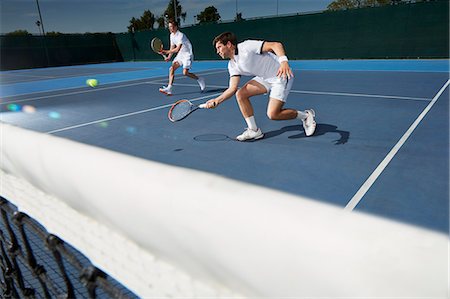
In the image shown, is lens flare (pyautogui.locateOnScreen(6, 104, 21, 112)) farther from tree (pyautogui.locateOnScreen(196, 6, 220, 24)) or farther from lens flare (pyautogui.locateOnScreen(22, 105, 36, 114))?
tree (pyautogui.locateOnScreen(196, 6, 220, 24))

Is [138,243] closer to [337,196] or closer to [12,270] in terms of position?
[12,270]

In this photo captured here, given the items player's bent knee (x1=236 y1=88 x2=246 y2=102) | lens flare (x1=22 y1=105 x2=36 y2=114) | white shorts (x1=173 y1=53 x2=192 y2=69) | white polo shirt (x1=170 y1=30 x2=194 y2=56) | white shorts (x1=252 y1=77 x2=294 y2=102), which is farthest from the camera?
white shorts (x1=173 y1=53 x2=192 y2=69)

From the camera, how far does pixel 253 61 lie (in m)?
4.00

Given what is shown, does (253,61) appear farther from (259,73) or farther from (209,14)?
(209,14)

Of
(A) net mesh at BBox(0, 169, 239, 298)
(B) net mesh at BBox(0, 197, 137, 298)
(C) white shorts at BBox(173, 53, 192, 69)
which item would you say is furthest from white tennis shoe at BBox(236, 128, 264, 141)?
(C) white shorts at BBox(173, 53, 192, 69)

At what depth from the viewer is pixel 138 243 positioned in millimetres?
770

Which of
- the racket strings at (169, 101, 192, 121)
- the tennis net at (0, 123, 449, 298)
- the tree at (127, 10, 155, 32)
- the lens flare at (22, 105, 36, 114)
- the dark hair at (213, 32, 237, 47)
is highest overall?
the tree at (127, 10, 155, 32)

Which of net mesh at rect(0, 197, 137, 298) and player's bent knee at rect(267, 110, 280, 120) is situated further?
player's bent knee at rect(267, 110, 280, 120)

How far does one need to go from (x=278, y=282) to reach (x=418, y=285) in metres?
0.19

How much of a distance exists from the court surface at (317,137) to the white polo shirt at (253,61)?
2.74ft

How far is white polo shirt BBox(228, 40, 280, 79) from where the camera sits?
393 centimetres

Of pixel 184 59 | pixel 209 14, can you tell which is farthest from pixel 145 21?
pixel 184 59

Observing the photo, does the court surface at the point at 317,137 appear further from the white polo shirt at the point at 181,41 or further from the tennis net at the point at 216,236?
Result: the white polo shirt at the point at 181,41

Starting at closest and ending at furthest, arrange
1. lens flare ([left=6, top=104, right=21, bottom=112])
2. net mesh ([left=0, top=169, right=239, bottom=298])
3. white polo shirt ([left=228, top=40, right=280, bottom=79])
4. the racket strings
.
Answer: net mesh ([left=0, top=169, right=239, bottom=298]) < white polo shirt ([left=228, top=40, right=280, bottom=79]) < the racket strings < lens flare ([left=6, top=104, right=21, bottom=112])
